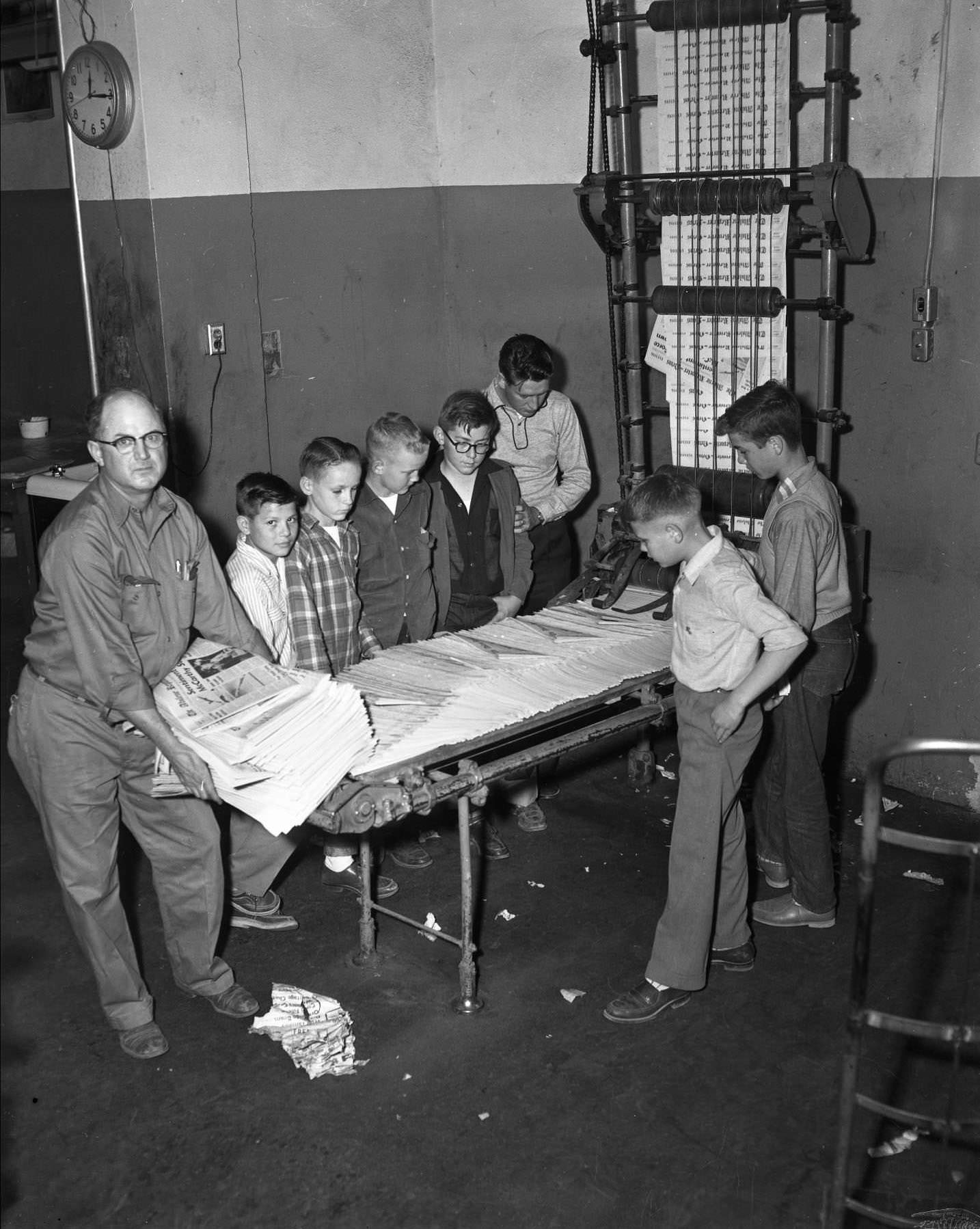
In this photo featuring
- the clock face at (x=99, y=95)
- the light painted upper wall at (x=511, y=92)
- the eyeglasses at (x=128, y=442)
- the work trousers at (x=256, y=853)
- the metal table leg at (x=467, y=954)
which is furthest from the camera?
the light painted upper wall at (x=511, y=92)

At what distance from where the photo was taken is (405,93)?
19.7 ft

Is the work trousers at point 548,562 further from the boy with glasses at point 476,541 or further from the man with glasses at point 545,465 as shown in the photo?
the boy with glasses at point 476,541

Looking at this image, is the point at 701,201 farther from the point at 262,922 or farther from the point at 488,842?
the point at 262,922

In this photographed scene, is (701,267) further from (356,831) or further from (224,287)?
(356,831)

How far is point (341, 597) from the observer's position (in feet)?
14.2

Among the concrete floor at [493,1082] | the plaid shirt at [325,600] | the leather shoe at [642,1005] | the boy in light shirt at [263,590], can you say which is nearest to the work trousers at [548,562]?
the plaid shirt at [325,600]

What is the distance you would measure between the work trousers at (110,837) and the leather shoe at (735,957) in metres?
1.56

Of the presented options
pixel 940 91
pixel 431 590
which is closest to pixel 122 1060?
pixel 431 590

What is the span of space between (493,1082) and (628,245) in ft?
10.7

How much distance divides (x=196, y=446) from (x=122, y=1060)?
2.56 meters

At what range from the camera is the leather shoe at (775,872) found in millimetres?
4574

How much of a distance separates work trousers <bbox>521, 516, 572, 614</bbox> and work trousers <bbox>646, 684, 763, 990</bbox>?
1.52 meters

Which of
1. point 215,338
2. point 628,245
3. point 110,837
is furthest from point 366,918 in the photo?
point 628,245

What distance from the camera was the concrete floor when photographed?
3160 mm
